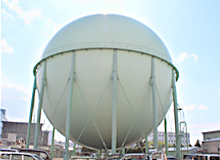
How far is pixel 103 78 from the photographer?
11.9 m

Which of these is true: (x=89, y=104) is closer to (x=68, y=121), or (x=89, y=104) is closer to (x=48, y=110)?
(x=68, y=121)

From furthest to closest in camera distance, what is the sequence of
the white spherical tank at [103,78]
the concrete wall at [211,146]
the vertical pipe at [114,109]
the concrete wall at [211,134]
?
the concrete wall at [211,134] < the concrete wall at [211,146] < the white spherical tank at [103,78] < the vertical pipe at [114,109]

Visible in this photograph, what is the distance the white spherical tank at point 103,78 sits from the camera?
1197cm

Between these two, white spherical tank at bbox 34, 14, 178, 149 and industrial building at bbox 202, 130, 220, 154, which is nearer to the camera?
white spherical tank at bbox 34, 14, 178, 149

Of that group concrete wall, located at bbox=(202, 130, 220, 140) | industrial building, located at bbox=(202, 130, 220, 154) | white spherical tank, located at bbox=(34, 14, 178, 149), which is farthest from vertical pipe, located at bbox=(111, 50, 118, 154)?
concrete wall, located at bbox=(202, 130, 220, 140)

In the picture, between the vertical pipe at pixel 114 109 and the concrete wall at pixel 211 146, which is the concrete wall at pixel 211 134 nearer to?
the concrete wall at pixel 211 146

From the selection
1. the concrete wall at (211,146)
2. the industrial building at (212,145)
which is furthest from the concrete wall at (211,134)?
the concrete wall at (211,146)

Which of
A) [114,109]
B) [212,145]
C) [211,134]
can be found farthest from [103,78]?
[211,134]

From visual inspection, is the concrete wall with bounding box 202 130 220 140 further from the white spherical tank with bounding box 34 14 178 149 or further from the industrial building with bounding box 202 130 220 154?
the white spherical tank with bounding box 34 14 178 149

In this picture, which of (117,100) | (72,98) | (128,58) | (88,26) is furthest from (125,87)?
(88,26)

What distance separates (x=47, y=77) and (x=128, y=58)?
16.8 feet

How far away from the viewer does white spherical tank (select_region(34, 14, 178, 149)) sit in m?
12.0

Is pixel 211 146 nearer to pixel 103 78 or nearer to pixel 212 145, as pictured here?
pixel 212 145

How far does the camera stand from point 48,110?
13.8 m
